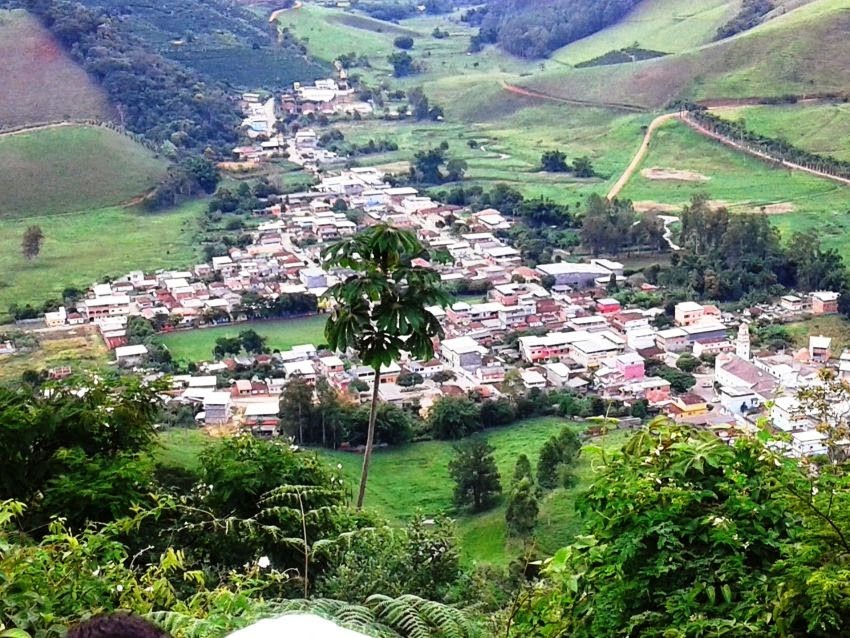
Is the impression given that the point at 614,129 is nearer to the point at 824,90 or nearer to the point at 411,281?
the point at 824,90

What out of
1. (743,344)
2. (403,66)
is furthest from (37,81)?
(743,344)

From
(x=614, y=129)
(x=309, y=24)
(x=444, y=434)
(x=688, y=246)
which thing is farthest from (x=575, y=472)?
(x=309, y=24)

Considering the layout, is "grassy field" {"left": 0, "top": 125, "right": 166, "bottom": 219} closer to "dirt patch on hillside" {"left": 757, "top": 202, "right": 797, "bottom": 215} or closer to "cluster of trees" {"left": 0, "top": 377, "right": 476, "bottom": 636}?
"dirt patch on hillside" {"left": 757, "top": 202, "right": 797, "bottom": 215}

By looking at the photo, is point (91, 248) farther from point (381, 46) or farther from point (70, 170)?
point (381, 46)

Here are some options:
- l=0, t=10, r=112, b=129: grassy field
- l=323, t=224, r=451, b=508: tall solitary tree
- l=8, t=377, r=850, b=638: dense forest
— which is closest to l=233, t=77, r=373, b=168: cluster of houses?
l=0, t=10, r=112, b=129: grassy field

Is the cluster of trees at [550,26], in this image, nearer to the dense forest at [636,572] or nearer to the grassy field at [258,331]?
the grassy field at [258,331]

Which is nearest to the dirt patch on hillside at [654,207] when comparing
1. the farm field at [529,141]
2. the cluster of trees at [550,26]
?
the farm field at [529,141]
